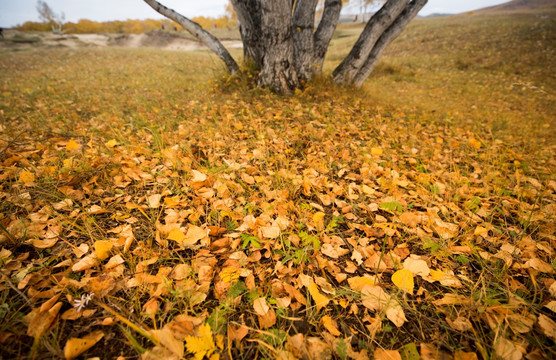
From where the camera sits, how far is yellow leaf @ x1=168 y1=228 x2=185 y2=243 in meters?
1.17

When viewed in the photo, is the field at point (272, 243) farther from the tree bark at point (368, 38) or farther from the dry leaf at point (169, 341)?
the tree bark at point (368, 38)

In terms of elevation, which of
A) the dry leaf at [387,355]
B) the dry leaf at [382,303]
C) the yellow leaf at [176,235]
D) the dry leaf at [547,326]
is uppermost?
the yellow leaf at [176,235]

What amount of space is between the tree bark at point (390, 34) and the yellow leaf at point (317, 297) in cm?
437

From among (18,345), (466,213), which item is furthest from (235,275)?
(466,213)

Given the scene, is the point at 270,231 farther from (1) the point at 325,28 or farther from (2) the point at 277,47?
(1) the point at 325,28

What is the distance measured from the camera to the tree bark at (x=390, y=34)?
3.72 meters

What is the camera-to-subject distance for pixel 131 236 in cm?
119

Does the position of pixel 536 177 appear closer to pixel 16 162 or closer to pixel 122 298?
pixel 122 298

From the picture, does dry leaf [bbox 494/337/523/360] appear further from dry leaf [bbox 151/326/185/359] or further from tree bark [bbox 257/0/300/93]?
tree bark [bbox 257/0/300/93]

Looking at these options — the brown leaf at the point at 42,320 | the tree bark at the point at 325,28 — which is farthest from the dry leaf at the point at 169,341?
the tree bark at the point at 325,28

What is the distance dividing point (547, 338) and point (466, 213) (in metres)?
0.89

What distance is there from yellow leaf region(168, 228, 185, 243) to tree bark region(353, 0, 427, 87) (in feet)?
14.5

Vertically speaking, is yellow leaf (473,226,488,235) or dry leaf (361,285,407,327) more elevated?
yellow leaf (473,226,488,235)

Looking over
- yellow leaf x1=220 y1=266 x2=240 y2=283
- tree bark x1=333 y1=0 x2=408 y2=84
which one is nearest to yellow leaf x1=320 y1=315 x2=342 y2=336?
yellow leaf x1=220 y1=266 x2=240 y2=283
